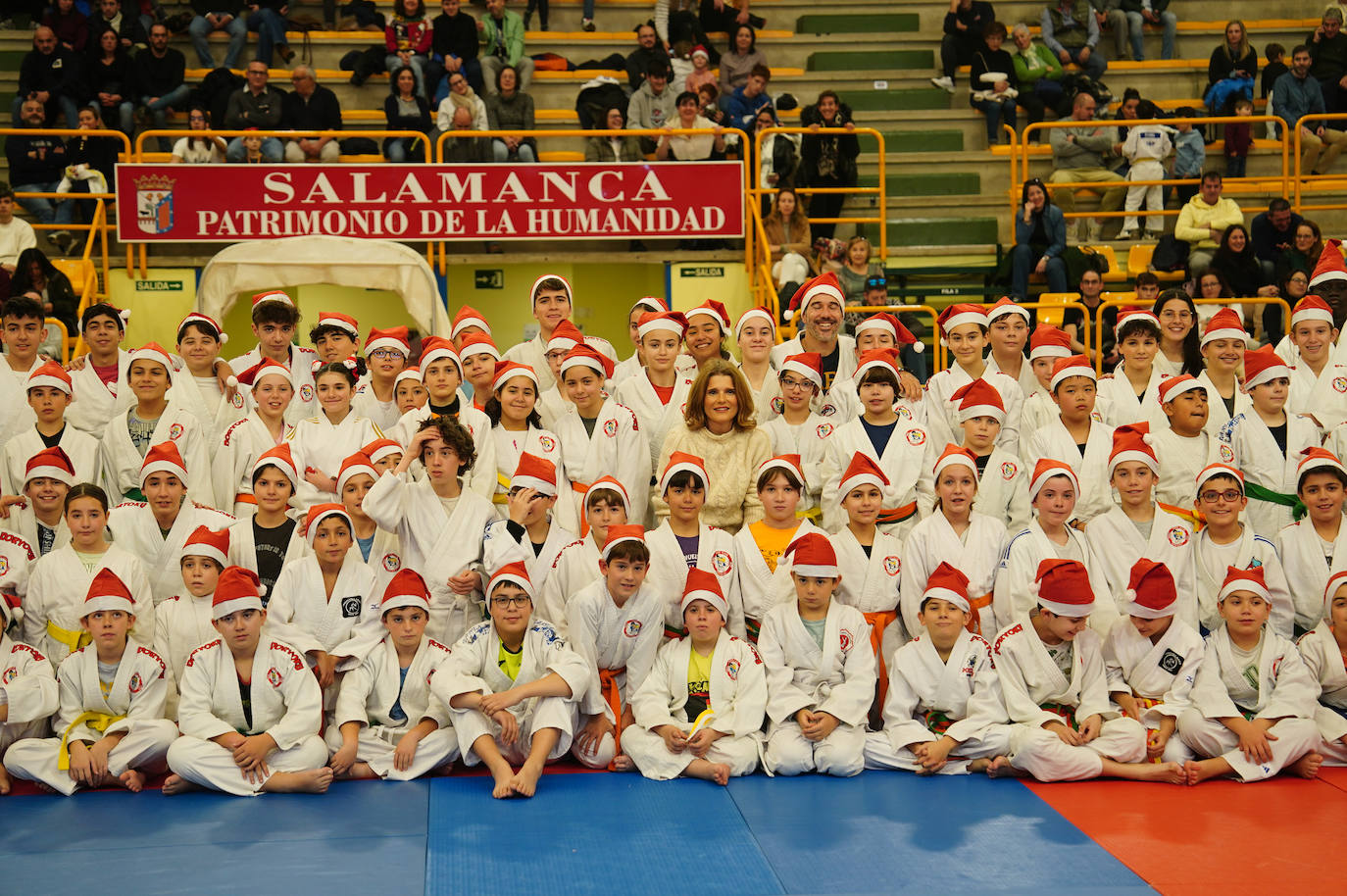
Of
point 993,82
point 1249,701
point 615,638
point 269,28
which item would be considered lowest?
point 1249,701

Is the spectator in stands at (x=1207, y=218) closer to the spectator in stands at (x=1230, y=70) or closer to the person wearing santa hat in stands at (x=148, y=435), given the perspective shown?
the spectator in stands at (x=1230, y=70)

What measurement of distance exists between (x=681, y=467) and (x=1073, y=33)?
37.3ft

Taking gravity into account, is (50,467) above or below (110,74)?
below

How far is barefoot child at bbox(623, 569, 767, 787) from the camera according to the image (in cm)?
616

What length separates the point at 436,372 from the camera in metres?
7.31

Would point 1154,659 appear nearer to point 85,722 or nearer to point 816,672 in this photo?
point 816,672

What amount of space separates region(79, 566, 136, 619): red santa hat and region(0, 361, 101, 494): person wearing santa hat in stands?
144cm

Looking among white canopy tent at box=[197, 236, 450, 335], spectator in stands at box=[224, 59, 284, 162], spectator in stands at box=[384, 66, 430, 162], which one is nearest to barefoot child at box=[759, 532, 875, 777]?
white canopy tent at box=[197, 236, 450, 335]

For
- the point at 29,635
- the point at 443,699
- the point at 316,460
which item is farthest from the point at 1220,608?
the point at 29,635

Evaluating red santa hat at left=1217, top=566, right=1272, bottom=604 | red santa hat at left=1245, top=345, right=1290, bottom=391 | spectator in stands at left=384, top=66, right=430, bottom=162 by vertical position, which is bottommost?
red santa hat at left=1217, top=566, right=1272, bottom=604

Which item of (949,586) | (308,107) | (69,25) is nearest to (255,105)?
(308,107)

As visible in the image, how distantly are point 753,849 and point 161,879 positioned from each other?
2.24 m

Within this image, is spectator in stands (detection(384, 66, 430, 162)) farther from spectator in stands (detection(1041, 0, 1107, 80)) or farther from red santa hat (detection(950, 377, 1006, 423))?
red santa hat (detection(950, 377, 1006, 423))

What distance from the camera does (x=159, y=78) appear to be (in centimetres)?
1398
